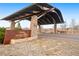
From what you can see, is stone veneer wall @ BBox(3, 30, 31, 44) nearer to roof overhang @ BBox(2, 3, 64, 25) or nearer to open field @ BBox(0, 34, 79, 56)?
open field @ BBox(0, 34, 79, 56)

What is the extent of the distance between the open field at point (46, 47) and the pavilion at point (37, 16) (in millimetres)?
367

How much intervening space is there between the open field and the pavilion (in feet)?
1.20

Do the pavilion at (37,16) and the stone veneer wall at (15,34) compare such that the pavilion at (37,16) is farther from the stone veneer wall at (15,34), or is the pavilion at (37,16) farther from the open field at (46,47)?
the open field at (46,47)

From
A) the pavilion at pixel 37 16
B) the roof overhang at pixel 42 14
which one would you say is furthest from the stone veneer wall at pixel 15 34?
the roof overhang at pixel 42 14

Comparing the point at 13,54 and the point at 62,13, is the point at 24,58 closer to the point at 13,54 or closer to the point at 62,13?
the point at 13,54

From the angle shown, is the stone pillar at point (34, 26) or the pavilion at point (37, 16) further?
the stone pillar at point (34, 26)

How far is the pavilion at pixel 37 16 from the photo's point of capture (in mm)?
8195

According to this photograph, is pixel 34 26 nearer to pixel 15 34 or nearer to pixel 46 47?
pixel 15 34

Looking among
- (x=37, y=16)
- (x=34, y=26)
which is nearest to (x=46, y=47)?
(x=34, y=26)

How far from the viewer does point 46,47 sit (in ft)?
26.7

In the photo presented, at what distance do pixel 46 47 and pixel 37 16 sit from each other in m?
0.99

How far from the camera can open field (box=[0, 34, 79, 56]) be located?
7867 mm

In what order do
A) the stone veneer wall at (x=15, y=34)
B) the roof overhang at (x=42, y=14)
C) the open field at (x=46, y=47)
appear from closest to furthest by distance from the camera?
the open field at (x=46, y=47)
the roof overhang at (x=42, y=14)
the stone veneer wall at (x=15, y=34)

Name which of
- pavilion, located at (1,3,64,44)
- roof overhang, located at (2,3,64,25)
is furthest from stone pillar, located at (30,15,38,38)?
roof overhang, located at (2,3,64,25)
